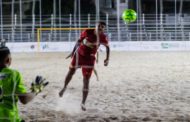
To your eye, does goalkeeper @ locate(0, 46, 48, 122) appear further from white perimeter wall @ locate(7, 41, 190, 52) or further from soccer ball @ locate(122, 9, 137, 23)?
soccer ball @ locate(122, 9, 137, 23)

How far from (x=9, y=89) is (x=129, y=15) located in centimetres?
2497

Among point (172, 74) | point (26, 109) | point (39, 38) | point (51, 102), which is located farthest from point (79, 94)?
point (39, 38)

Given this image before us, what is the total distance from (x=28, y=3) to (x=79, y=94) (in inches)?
836

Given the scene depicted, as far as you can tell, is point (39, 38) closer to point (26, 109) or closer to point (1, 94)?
point (26, 109)

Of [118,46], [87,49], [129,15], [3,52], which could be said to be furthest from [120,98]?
[129,15]

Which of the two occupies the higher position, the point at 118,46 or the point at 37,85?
the point at 37,85

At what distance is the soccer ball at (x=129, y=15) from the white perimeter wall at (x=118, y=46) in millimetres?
1842

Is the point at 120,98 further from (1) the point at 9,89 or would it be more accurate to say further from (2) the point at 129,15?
(2) the point at 129,15

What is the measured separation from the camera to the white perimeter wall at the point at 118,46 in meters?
27.0

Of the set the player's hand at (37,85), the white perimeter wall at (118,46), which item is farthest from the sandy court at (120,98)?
the white perimeter wall at (118,46)

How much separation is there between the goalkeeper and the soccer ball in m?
24.8

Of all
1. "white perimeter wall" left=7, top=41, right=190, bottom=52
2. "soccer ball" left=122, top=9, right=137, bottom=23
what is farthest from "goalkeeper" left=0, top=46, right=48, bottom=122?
"soccer ball" left=122, top=9, right=137, bottom=23

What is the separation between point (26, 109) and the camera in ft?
27.8

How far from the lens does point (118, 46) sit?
Answer: 27.1 metres
